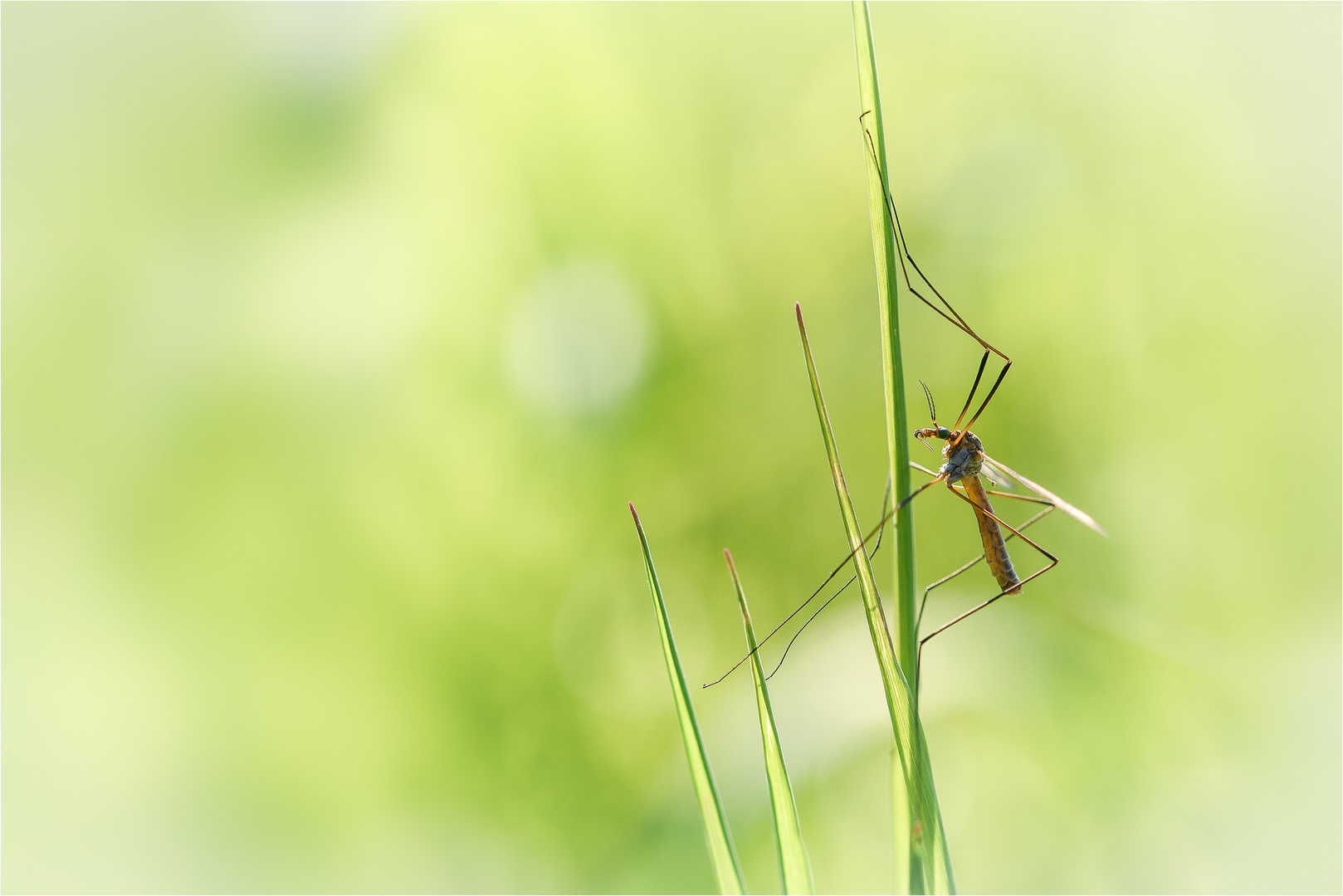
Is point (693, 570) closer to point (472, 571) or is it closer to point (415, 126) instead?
point (472, 571)

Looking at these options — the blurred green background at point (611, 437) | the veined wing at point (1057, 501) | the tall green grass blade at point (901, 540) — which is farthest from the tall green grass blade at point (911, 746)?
the blurred green background at point (611, 437)

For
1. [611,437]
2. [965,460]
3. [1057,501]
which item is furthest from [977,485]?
[611,437]

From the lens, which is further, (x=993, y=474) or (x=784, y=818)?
(x=993, y=474)

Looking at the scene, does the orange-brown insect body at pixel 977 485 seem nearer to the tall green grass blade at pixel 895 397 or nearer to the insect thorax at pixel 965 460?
the insect thorax at pixel 965 460

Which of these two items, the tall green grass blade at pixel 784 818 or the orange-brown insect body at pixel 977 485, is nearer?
the tall green grass blade at pixel 784 818

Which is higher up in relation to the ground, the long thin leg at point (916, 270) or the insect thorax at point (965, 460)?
the long thin leg at point (916, 270)

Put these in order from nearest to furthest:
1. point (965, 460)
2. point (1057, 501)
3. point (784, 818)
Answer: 1. point (784, 818)
2. point (1057, 501)
3. point (965, 460)

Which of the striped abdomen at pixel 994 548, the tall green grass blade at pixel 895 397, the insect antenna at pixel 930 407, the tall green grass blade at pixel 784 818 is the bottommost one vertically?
the striped abdomen at pixel 994 548

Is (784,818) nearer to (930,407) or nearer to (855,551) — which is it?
(855,551)
